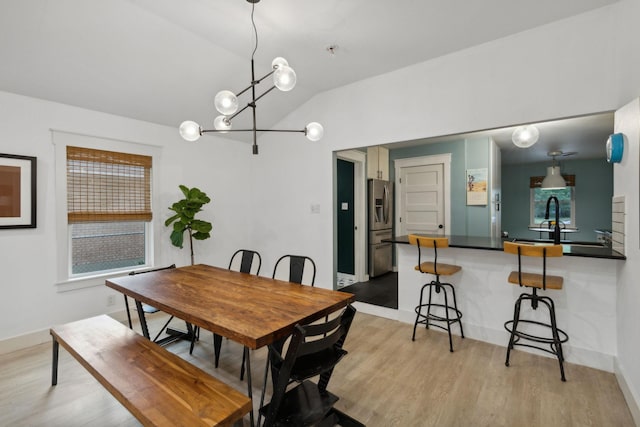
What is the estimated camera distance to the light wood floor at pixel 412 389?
1.87 meters

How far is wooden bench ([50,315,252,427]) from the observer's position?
4.13ft

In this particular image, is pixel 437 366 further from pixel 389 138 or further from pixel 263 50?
pixel 263 50

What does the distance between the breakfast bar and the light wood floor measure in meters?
0.16

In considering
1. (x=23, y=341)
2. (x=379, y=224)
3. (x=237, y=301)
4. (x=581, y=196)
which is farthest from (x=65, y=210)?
(x=581, y=196)

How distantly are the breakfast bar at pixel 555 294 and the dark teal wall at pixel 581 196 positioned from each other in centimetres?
249

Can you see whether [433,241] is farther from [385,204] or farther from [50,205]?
[50,205]

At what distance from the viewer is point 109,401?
2.06 meters

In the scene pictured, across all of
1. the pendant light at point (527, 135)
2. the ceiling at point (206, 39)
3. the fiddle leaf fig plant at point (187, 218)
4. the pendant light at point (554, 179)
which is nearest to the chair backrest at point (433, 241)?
the pendant light at point (527, 135)

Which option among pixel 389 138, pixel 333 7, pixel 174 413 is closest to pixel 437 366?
pixel 174 413

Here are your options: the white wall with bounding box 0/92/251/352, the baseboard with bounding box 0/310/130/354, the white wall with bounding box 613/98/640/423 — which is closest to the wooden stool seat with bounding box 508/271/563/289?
the white wall with bounding box 613/98/640/423

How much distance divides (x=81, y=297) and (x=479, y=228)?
16.8 feet

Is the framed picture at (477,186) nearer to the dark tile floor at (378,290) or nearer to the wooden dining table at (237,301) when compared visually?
the dark tile floor at (378,290)

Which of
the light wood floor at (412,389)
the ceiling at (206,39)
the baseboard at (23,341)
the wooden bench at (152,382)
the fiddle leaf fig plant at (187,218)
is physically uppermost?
the ceiling at (206,39)

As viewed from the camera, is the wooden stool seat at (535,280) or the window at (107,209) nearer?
the wooden stool seat at (535,280)
